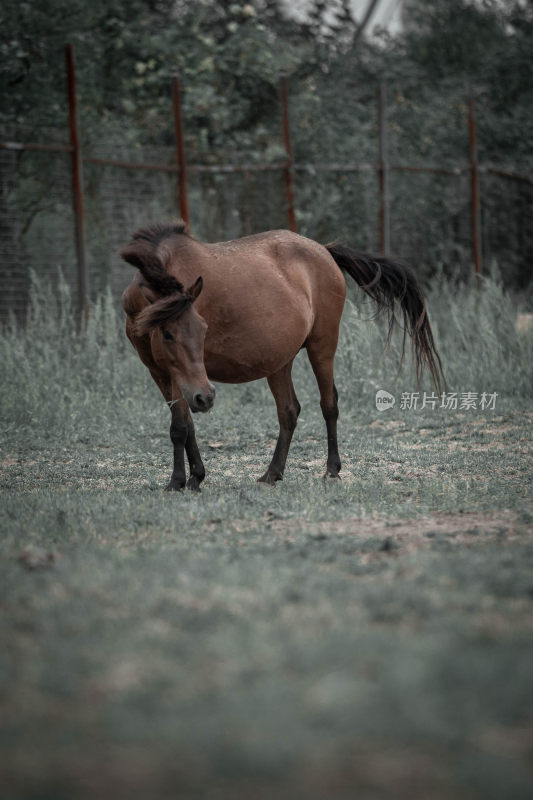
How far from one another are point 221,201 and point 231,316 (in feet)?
17.7

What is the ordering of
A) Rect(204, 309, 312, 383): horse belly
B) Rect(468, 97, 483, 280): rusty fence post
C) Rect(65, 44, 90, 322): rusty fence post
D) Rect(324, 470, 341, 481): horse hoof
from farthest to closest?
Rect(468, 97, 483, 280): rusty fence post → Rect(65, 44, 90, 322): rusty fence post → Rect(324, 470, 341, 481): horse hoof → Rect(204, 309, 312, 383): horse belly

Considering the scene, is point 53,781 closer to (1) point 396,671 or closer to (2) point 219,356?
(1) point 396,671

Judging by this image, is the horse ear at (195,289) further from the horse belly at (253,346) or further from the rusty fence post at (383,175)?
the rusty fence post at (383,175)

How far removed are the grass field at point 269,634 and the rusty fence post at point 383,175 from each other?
5880mm

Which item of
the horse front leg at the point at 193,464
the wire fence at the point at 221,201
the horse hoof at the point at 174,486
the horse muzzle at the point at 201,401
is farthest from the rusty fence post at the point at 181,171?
the horse muzzle at the point at 201,401

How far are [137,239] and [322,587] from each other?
2940mm

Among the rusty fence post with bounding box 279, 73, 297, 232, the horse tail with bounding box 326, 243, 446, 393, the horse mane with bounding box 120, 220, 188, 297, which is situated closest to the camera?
the horse mane with bounding box 120, 220, 188, 297

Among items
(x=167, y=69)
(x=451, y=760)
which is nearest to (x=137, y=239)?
(x=451, y=760)

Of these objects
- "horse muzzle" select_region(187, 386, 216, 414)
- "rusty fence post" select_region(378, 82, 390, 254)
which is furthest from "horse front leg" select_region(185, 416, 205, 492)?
"rusty fence post" select_region(378, 82, 390, 254)

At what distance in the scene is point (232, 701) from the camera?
203 centimetres

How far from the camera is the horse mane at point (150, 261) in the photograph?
16.0 ft

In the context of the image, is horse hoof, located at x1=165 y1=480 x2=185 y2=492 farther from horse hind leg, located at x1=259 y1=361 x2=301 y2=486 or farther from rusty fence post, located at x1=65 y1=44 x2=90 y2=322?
rusty fence post, located at x1=65 y1=44 x2=90 y2=322

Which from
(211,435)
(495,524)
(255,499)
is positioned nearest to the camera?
(495,524)

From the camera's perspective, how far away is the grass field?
1.79 meters
